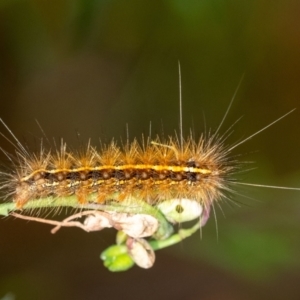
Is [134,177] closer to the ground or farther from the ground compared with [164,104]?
closer to the ground

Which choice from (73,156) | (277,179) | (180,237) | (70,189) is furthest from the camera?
(277,179)

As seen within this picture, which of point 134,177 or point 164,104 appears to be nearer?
point 134,177

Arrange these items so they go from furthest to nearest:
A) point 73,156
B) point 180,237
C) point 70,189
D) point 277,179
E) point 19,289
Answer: point 277,179 → point 19,289 → point 73,156 → point 70,189 → point 180,237

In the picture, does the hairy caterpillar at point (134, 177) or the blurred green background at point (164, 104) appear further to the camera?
the blurred green background at point (164, 104)

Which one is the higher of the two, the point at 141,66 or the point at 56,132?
the point at 141,66

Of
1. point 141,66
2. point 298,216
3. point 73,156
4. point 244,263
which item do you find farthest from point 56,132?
point 298,216

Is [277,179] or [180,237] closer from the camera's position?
[180,237]

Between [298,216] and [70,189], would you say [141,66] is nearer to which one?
[298,216]

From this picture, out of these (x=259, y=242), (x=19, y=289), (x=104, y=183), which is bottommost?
(x=19, y=289)
